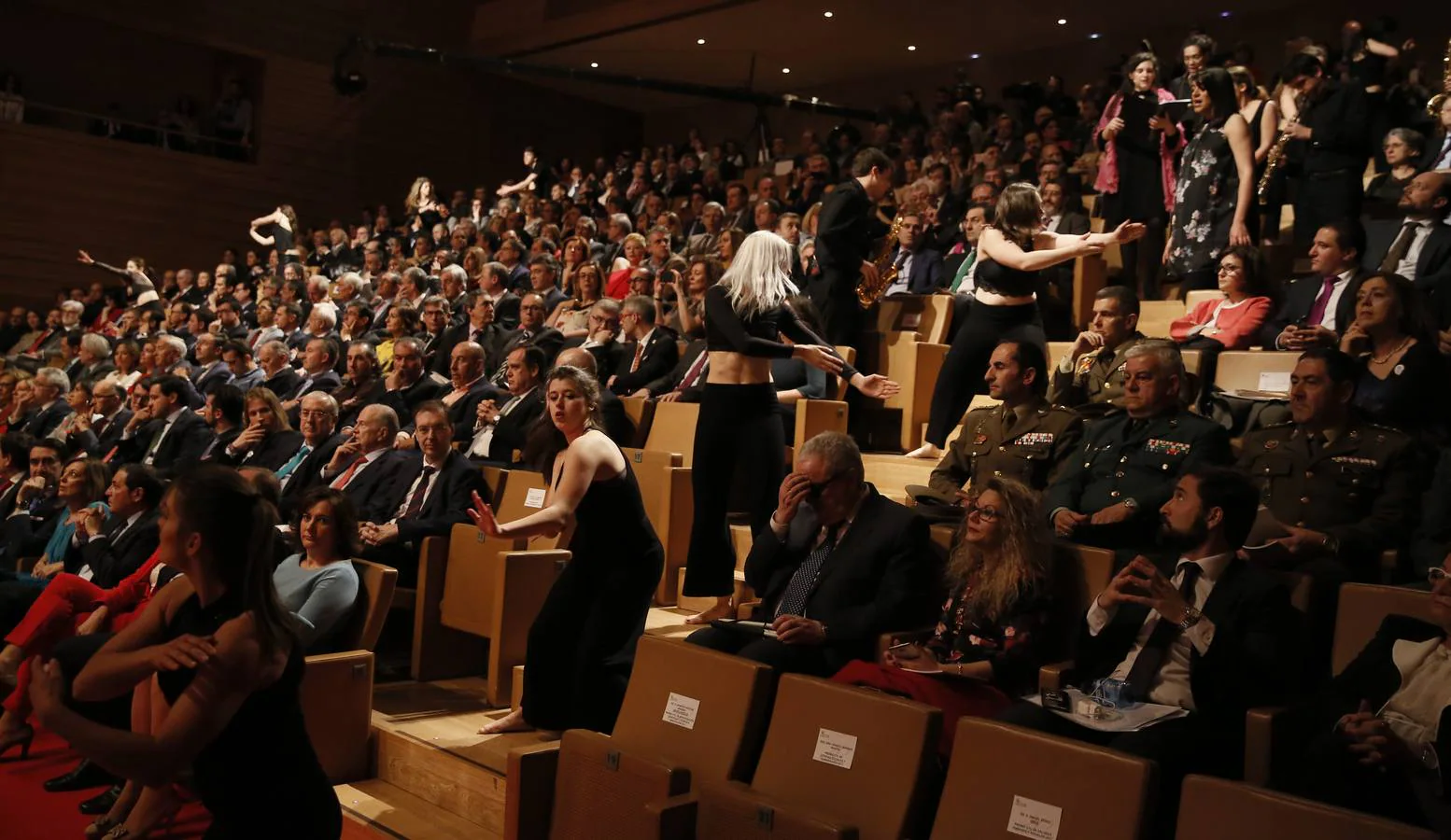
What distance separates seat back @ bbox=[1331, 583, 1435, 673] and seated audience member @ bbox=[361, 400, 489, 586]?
2.37m

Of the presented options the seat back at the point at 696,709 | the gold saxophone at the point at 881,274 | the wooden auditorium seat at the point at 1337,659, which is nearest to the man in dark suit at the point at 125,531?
the seat back at the point at 696,709

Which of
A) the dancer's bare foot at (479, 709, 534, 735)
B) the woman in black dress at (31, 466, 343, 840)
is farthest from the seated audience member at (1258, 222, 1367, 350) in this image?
the woman in black dress at (31, 466, 343, 840)

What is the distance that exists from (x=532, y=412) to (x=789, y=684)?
245 cm

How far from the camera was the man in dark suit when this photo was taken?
3648 mm

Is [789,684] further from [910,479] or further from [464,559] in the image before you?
[910,479]

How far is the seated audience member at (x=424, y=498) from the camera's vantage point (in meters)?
3.55

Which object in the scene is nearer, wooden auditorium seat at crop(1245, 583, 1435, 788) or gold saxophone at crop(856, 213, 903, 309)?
wooden auditorium seat at crop(1245, 583, 1435, 788)

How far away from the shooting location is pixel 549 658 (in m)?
2.82

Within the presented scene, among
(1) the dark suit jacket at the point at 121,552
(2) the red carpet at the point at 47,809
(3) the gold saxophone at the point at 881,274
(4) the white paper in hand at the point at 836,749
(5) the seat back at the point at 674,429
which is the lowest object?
(2) the red carpet at the point at 47,809

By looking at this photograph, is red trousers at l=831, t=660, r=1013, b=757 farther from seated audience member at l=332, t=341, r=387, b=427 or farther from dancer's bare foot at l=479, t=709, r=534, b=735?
seated audience member at l=332, t=341, r=387, b=427

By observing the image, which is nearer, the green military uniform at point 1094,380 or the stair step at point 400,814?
the stair step at point 400,814

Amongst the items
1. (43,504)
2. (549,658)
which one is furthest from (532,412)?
(43,504)

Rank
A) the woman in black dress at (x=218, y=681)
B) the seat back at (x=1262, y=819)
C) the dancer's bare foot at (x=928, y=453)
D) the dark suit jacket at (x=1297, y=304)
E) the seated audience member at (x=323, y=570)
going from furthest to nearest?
the dancer's bare foot at (x=928, y=453) < the dark suit jacket at (x=1297, y=304) < the seated audience member at (x=323, y=570) < the woman in black dress at (x=218, y=681) < the seat back at (x=1262, y=819)

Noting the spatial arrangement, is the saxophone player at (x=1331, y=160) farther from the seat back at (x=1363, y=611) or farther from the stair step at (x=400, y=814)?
the stair step at (x=400, y=814)
